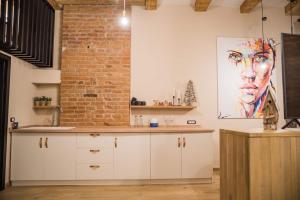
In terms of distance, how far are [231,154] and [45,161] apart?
2.77m

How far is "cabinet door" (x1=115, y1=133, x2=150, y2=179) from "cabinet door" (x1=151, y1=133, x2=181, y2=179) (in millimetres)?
111

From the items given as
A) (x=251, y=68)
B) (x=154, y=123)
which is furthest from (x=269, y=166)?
(x=251, y=68)

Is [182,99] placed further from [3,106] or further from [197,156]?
[3,106]

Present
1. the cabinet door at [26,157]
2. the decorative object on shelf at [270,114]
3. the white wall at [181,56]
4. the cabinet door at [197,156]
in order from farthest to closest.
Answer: the white wall at [181,56] < the cabinet door at [197,156] < the cabinet door at [26,157] < the decorative object on shelf at [270,114]

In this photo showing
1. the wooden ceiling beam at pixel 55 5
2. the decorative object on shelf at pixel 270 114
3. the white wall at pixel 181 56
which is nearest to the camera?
the decorative object on shelf at pixel 270 114

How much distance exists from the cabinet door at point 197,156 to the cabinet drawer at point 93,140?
3.99ft

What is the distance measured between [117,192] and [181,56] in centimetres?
277

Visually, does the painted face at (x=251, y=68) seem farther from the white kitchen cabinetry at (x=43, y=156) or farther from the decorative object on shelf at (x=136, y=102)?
the white kitchen cabinetry at (x=43, y=156)

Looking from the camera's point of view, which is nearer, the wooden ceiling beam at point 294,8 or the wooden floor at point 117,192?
the wooden floor at point 117,192

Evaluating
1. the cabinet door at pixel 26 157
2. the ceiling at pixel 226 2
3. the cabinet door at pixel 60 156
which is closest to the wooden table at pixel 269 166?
the cabinet door at pixel 60 156

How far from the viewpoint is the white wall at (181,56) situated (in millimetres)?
4289

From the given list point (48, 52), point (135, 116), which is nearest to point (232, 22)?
point (135, 116)

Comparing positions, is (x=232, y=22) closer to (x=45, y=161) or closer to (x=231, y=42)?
(x=231, y=42)

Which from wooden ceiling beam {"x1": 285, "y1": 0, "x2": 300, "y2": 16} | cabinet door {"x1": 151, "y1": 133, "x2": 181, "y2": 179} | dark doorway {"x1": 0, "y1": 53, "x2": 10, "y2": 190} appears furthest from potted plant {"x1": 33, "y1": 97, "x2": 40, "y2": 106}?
wooden ceiling beam {"x1": 285, "y1": 0, "x2": 300, "y2": 16}
